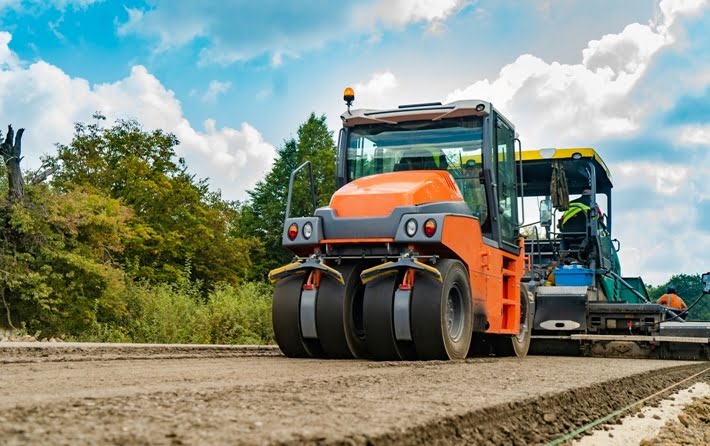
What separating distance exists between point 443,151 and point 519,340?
120 inches

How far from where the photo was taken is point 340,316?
8031mm

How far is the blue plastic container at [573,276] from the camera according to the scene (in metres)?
13.6

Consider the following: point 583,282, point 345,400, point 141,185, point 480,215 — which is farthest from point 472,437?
point 141,185

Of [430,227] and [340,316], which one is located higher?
[430,227]

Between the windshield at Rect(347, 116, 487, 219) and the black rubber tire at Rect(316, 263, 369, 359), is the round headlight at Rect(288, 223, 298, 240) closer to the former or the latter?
the black rubber tire at Rect(316, 263, 369, 359)

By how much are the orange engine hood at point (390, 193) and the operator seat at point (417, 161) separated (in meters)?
0.31

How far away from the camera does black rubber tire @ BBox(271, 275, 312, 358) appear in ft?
27.1

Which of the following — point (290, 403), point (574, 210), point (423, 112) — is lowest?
point (290, 403)

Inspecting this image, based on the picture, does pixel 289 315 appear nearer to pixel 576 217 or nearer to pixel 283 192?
pixel 576 217

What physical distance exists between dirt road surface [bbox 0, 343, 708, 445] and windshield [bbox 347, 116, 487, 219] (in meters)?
2.81

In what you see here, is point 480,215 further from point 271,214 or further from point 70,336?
point 271,214

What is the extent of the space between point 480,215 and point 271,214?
129 feet

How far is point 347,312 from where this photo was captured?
26.7 ft

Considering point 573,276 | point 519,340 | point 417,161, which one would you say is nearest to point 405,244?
point 417,161
